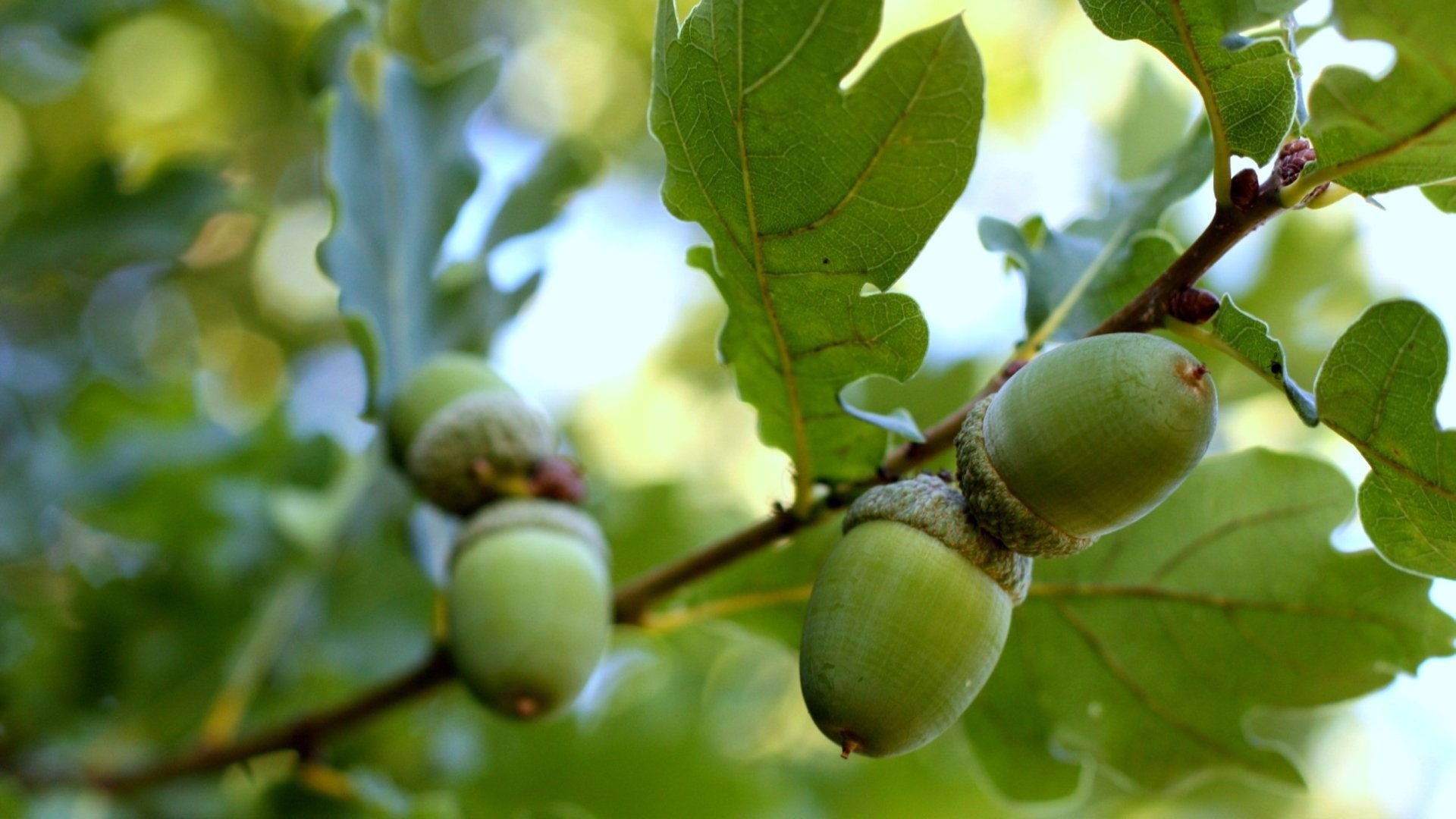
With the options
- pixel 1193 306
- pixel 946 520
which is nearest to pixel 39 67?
pixel 946 520

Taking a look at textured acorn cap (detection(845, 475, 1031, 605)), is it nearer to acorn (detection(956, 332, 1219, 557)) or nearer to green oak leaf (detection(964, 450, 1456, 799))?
acorn (detection(956, 332, 1219, 557))

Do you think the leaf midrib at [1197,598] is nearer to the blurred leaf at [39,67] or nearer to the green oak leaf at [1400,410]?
the green oak leaf at [1400,410]

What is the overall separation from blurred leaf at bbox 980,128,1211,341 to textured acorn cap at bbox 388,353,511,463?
0.76m

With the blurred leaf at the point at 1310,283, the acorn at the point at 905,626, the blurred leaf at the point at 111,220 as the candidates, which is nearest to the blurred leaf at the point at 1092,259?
the acorn at the point at 905,626

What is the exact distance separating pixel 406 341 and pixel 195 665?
876 mm

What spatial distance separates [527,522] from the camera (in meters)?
1.60

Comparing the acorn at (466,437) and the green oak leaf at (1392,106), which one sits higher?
the green oak leaf at (1392,106)

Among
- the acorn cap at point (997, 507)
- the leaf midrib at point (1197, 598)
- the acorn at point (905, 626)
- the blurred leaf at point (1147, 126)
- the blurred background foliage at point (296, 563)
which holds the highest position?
the acorn cap at point (997, 507)

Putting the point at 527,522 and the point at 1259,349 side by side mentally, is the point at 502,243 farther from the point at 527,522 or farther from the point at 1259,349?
the point at 1259,349

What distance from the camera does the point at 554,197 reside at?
2.09 meters

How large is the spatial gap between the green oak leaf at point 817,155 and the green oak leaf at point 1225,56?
16 cm

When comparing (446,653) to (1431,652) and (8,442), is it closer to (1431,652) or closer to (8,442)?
(1431,652)

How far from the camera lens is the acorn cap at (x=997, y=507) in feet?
3.47

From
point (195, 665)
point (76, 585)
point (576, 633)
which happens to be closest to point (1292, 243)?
point (576, 633)
